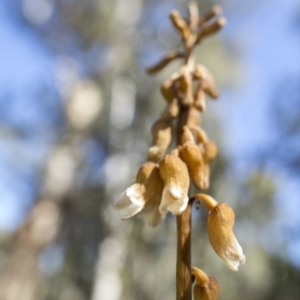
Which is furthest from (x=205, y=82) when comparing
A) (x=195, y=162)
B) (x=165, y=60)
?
(x=195, y=162)

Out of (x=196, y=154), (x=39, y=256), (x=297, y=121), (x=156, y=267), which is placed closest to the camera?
(x=196, y=154)

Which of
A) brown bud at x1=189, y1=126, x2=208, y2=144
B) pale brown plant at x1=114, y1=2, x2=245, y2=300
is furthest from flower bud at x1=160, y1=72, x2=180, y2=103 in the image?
brown bud at x1=189, y1=126, x2=208, y2=144

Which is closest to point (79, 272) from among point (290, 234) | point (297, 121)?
point (290, 234)

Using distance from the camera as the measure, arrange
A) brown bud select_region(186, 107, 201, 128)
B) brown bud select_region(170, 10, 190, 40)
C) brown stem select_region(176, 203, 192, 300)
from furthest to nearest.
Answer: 1. brown bud select_region(170, 10, 190, 40)
2. brown bud select_region(186, 107, 201, 128)
3. brown stem select_region(176, 203, 192, 300)

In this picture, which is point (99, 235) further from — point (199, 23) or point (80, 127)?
point (199, 23)

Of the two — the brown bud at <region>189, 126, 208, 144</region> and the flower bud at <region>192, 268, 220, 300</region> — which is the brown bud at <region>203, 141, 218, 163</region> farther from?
the flower bud at <region>192, 268, 220, 300</region>

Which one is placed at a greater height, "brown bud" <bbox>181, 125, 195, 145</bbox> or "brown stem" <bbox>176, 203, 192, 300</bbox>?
"brown bud" <bbox>181, 125, 195, 145</bbox>
